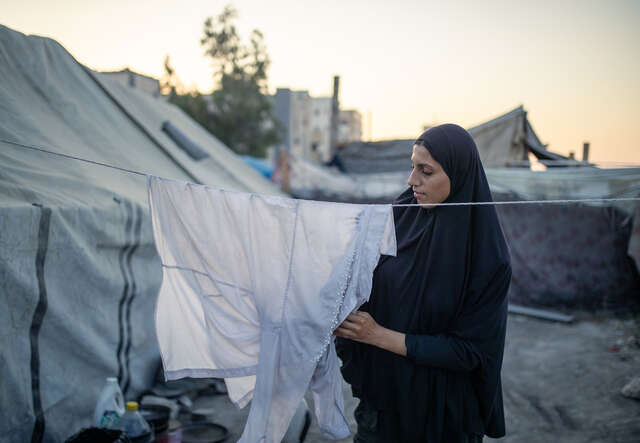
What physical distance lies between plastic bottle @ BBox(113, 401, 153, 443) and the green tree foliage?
49.6ft

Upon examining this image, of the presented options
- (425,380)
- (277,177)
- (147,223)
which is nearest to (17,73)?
(147,223)

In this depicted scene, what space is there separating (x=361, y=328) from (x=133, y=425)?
1984 millimetres

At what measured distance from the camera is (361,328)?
1.58 meters

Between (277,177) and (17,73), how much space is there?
5.84 meters

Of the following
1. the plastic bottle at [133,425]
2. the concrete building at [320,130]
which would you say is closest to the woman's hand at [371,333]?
the plastic bottle at [133,425]

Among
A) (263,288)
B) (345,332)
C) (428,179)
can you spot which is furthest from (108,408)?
(428,179)

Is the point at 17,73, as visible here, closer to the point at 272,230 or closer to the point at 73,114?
the point at 73,114

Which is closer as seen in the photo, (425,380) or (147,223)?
(425,380)

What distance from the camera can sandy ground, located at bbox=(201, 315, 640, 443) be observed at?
3.65 m

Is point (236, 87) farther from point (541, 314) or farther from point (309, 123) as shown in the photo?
point (309, 123)

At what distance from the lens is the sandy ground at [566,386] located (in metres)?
3.65

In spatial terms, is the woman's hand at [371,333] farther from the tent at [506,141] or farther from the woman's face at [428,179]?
the tent at [506,141]

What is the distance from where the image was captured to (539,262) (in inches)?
306

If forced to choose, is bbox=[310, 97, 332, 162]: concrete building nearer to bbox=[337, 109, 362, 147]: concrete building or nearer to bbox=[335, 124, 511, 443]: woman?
bbox=[337, 109, 362, 147]: concrete building
